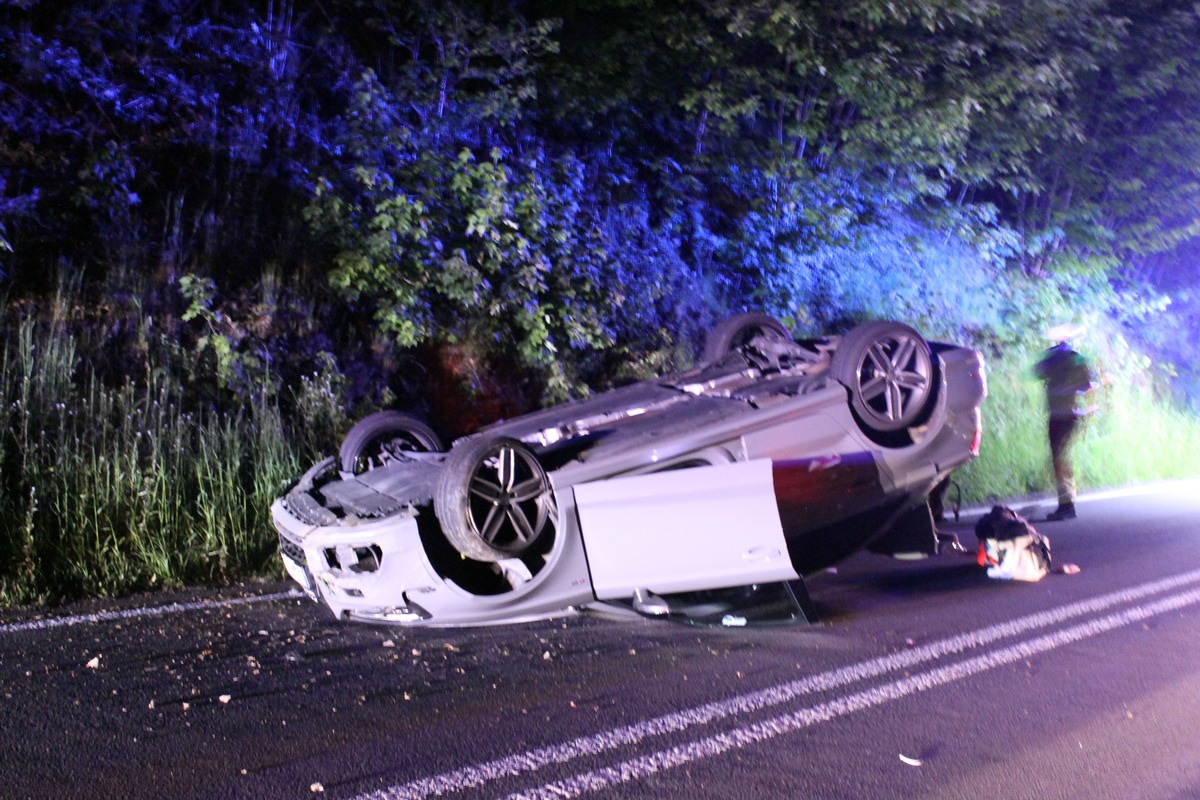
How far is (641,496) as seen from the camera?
469 centimetres

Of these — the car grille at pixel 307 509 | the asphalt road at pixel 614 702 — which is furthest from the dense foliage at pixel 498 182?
the asphalt road at pixel 614 702

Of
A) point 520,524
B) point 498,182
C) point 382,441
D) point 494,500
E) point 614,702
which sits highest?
point 498,182

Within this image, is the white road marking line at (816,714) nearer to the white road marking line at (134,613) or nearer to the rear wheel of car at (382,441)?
the rear wheel of car at (382,441)

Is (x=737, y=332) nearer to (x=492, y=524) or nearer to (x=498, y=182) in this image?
(x=492, y=524)

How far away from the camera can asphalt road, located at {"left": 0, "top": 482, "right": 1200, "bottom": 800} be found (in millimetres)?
3170

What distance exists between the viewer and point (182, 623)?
200 inches

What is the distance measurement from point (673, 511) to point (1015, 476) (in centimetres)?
726

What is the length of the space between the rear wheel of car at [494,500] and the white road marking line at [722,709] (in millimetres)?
1217

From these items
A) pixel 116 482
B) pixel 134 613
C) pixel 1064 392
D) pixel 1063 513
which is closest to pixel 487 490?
pixel 134 613

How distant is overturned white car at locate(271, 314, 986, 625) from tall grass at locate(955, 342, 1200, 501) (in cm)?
457

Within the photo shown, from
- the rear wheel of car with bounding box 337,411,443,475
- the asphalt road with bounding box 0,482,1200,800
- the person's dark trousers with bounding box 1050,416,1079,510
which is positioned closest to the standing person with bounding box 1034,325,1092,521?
the person's dark trousers with bounding box 1050,416,1079,510

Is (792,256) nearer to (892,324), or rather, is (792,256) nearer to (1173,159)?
(892,324)

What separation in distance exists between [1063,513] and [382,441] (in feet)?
19.8

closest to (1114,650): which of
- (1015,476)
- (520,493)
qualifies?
(520,493)
